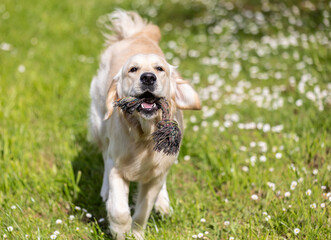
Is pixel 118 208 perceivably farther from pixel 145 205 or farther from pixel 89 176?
pixel 89 176

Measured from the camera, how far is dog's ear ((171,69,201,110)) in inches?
125

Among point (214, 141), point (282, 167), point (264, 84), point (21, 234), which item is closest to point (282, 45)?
point (264, 84)

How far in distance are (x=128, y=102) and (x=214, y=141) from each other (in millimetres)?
2057

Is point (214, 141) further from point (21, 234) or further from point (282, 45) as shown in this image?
point (282, 45)

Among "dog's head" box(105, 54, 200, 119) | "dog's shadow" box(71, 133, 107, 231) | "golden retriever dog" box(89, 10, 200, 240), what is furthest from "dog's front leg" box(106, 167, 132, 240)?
"dog's head" box(105, 54, 200, 119)

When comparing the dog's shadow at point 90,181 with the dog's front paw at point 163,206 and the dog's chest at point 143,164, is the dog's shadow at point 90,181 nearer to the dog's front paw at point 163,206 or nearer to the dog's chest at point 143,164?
the dog's front paw at point 163,206

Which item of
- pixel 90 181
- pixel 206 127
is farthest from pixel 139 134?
pixel 206 127

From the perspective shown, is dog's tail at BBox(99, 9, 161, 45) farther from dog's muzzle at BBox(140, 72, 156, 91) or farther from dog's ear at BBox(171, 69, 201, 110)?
dog's muzzle at BBox(140, 72, 156, 91)

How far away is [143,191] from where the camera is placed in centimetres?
345

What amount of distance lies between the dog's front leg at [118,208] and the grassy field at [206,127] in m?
0.16

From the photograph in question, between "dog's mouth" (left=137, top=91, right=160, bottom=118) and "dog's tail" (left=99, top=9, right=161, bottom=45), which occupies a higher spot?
"dog's mouth" (left=137, top=91, right=160, bottom=118)

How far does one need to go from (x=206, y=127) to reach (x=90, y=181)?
5.03ft

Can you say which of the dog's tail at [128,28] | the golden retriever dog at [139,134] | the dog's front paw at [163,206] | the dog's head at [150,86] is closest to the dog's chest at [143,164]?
the golden retriever dog at [139,134]

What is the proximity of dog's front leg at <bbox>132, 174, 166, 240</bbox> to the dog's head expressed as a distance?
0.64m
